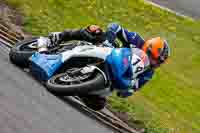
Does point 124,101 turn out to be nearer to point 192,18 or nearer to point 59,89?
point 59,89

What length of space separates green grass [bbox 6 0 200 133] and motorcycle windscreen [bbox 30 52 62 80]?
2.75 m

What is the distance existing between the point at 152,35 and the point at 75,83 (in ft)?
42.4

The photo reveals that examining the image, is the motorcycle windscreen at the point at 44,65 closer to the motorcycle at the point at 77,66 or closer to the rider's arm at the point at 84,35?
the motorcycle at the point at 77,66

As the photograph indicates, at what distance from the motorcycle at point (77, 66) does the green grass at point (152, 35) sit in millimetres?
2724

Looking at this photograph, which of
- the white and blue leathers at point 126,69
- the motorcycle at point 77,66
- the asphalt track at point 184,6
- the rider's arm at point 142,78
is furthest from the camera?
the asphalt track at point 184,6

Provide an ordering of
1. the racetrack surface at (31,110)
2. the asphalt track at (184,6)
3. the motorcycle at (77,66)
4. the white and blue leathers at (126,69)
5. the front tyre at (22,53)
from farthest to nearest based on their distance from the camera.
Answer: the asphalt track at (184,6), the front tyre at (22,53), the white and blue leathers at (126,69), the motorcycle at (77,66), the racetrack surface at (31,110)

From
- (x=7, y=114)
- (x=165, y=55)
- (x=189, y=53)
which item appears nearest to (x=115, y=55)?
(x=165, y=55)

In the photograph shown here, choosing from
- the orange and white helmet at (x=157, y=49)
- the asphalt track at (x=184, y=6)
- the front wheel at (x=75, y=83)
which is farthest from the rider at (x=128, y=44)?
the asphalt track at (x=184, y=6)

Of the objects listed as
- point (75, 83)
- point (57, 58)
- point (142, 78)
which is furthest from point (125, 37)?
point (75, 83)

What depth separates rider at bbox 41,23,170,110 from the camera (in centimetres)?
1098

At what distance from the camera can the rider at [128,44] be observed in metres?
11.0

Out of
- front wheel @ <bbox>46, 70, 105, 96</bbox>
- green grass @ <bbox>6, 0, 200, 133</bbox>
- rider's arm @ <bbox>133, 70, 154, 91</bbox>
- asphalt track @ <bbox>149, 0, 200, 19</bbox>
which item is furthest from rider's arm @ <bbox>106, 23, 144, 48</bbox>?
asphalt track @ <bbox>149, 0, 200, 19</bbox>

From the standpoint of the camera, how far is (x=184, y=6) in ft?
89.4

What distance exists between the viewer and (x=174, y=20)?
25.5m
